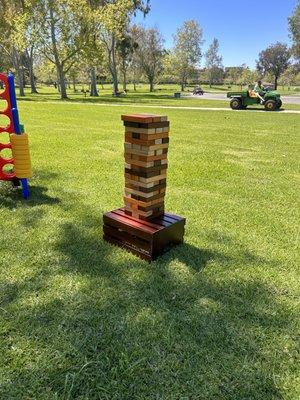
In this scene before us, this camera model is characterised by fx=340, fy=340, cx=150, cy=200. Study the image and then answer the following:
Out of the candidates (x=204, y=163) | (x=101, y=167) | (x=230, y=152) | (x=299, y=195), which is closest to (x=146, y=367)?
(x=299, y=195)

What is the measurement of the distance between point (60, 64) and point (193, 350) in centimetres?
2977

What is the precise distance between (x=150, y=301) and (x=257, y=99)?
65.9 ft

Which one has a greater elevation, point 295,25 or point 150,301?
point 295,25

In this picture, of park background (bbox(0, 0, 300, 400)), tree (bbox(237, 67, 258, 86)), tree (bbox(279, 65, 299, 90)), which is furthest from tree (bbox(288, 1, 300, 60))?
park background (bbox(0, 0, 300, 400))

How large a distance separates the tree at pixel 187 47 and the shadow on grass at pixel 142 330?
52407 mm

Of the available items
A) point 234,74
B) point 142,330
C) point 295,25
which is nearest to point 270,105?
point 142,330

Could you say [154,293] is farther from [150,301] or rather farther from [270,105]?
[270,105]

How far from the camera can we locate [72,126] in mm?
11305

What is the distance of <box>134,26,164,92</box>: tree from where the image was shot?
5147cm

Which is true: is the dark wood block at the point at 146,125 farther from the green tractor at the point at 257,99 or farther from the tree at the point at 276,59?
the tree at the point at 276,59

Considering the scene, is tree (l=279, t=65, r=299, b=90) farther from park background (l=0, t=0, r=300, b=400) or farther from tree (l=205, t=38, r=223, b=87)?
park background (l=0, t=0, r=300, b=400)

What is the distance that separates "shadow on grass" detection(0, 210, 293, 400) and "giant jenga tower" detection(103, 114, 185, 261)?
174mm

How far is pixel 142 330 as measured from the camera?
2.31 metres

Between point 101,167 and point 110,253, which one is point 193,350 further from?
point 101,167
